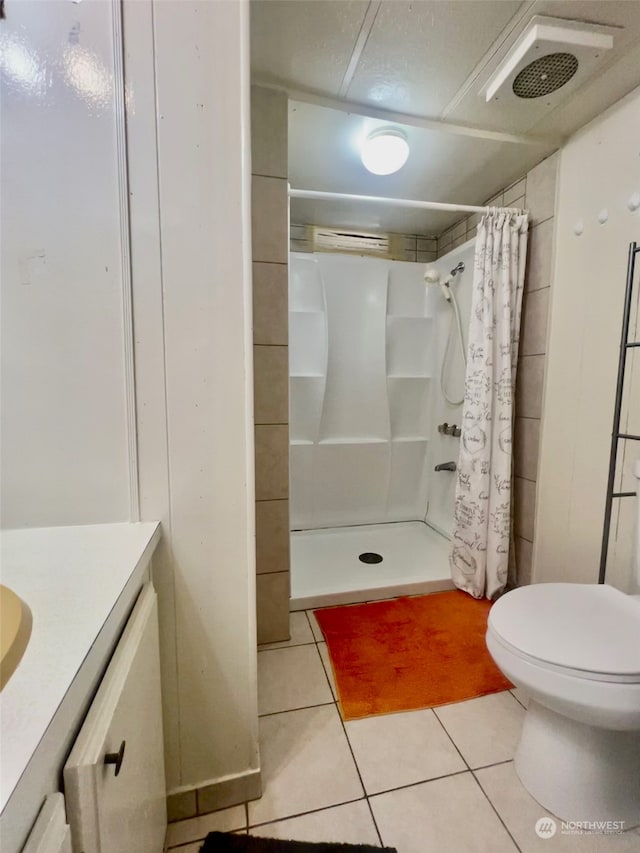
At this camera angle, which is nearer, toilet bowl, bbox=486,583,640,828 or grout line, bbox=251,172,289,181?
toilet bowl, bbox=486,583,640,828

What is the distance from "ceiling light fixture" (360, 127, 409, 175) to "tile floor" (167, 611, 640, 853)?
207cm

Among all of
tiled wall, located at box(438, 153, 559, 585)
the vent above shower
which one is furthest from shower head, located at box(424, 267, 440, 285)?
tiled wall, located at box(438, 153, 559, 585)

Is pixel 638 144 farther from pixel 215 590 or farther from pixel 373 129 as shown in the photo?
pixel 215 590

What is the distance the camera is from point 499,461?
1.69 metres

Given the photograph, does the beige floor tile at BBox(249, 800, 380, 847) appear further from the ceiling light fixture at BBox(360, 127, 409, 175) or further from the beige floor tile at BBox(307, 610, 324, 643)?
→ the ceiling light fixture at BBox(360, 127, 409, 175)

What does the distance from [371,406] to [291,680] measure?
65.4 inches

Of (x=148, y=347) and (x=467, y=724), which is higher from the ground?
(x=148, y=347)

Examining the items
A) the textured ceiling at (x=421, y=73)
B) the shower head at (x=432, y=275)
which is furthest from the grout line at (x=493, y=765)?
the shower head at (x=432, y=275)

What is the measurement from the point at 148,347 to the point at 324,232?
198 centimetres

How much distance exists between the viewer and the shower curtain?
1.67 metres

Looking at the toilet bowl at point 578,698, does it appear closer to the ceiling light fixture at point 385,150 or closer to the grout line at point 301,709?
the grout line at point 301,709

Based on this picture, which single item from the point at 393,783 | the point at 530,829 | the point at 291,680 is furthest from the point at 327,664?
the point at 530,829

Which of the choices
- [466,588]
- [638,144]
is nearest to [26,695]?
[466,588]

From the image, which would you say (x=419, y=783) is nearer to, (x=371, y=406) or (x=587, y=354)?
(x=587, y=354)
